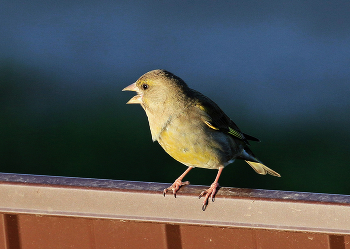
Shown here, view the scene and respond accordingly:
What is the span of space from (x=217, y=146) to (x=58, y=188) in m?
1.42

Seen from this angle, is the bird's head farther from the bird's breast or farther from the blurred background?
the blurred background

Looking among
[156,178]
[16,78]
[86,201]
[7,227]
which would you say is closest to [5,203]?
[7,227]

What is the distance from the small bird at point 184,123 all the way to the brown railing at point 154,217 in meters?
0.73

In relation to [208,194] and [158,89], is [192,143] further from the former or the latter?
[208,194]

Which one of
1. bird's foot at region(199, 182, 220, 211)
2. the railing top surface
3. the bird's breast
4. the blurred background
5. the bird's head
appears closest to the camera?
the railing top surface

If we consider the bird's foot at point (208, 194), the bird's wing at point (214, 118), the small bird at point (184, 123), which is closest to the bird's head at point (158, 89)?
the small bird at point (184, 123)

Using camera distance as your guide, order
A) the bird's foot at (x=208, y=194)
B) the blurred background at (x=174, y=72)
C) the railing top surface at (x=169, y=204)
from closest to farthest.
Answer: the railing top surface at (x=169, y=204)
the bird's foot at (x=208, y=194)
the blurred background at (x=174, y=72)

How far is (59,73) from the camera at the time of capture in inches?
447

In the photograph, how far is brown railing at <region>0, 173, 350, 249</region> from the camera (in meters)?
2.96

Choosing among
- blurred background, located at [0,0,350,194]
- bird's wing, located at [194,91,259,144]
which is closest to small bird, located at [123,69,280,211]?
bird's wing, located at [194,91,259,144]

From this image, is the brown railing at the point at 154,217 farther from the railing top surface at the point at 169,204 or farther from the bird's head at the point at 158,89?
the bird's head at the point at 158,89

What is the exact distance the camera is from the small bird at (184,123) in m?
4.12

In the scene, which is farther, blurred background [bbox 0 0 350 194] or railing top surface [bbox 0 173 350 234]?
blurred background [bbox 0 0 350 194]

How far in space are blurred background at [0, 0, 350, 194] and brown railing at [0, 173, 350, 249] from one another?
4.06 metres
